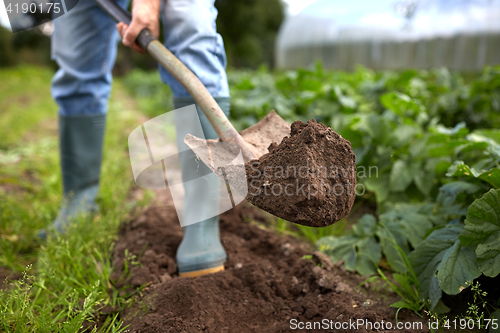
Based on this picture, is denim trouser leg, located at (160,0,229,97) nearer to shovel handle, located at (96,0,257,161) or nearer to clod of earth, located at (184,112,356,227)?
shovel handle, located at (96,0,257,161)

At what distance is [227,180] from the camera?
3.58ft

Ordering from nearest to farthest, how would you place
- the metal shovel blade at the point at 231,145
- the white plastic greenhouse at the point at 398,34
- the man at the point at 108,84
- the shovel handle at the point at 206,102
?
the metal shovel blade at the point at 231,145
the shovel handle at the point at 206,102
the man at the point at 108,84
the white plastic greenhouse at the point at 398,34

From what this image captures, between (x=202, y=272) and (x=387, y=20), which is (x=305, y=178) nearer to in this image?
(x=202, y=272)

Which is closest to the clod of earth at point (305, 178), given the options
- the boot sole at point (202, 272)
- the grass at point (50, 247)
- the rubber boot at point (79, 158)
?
the boot sole at point (202, 272)

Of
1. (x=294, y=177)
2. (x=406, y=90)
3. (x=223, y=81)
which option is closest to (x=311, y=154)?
(x=294, y=177)

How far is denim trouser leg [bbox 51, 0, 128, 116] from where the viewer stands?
1688mm

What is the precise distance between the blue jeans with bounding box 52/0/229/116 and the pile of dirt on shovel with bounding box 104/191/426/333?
719mm

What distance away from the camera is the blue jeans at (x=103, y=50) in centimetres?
132

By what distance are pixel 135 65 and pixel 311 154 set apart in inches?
1073

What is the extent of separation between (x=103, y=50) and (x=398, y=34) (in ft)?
26.8

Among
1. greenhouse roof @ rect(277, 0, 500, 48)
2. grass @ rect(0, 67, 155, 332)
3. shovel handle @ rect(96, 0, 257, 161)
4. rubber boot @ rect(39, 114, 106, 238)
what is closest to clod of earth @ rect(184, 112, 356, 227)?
shovel handle @ rect(96, 0, 257, 161)

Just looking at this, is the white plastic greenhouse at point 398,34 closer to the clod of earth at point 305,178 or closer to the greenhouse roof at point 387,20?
the greenhouse roof at point 387,20

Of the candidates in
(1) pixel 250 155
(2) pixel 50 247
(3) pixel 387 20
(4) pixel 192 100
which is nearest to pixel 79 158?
(2) pixel 50 247

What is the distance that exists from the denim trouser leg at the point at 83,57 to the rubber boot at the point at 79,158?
2.3 inches
